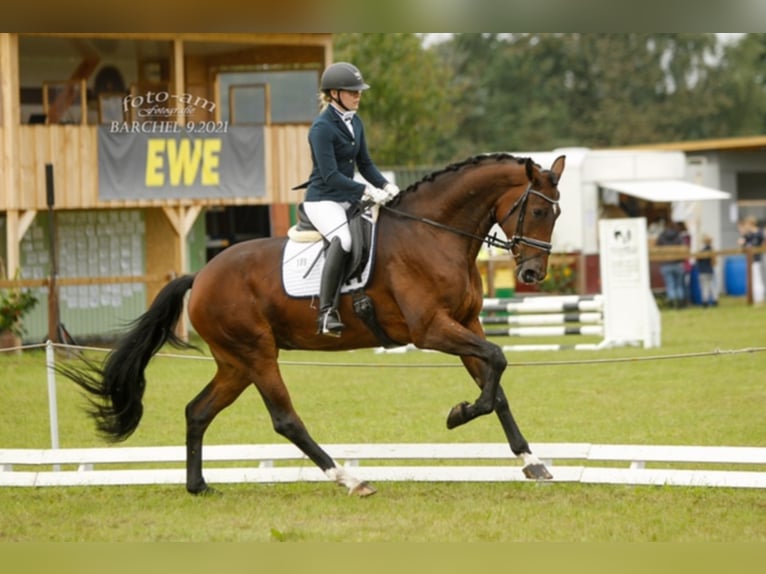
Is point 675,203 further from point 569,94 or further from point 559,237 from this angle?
point 569,94

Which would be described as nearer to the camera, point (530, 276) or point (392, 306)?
point (530, 276)

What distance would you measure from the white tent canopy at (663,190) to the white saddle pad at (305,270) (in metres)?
20.0

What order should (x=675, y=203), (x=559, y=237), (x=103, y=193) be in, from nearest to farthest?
1. (x=103, y=193)
2. (x=559, y=237)
3. (x=675, y=203)

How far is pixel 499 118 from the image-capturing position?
57.3 metres

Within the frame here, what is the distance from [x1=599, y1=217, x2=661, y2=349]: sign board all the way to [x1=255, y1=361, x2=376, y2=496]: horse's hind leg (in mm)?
10337

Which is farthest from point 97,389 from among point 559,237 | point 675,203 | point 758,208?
point 758,208

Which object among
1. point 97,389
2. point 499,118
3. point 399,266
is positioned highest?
point 499,118

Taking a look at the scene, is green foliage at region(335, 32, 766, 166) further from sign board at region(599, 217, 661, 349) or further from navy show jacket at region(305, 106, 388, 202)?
navy show jacket at region(305, 106, 388, 202)

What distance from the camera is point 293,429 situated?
856 cm

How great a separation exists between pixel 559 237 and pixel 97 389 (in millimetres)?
18733

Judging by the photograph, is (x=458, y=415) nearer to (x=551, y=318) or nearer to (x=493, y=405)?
(x=493, y=405)

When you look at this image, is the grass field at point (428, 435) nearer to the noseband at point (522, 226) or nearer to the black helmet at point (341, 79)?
the noseband at point (522, 226)

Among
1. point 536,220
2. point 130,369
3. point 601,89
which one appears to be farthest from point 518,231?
point 601,89

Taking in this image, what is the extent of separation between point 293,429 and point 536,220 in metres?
2.09
